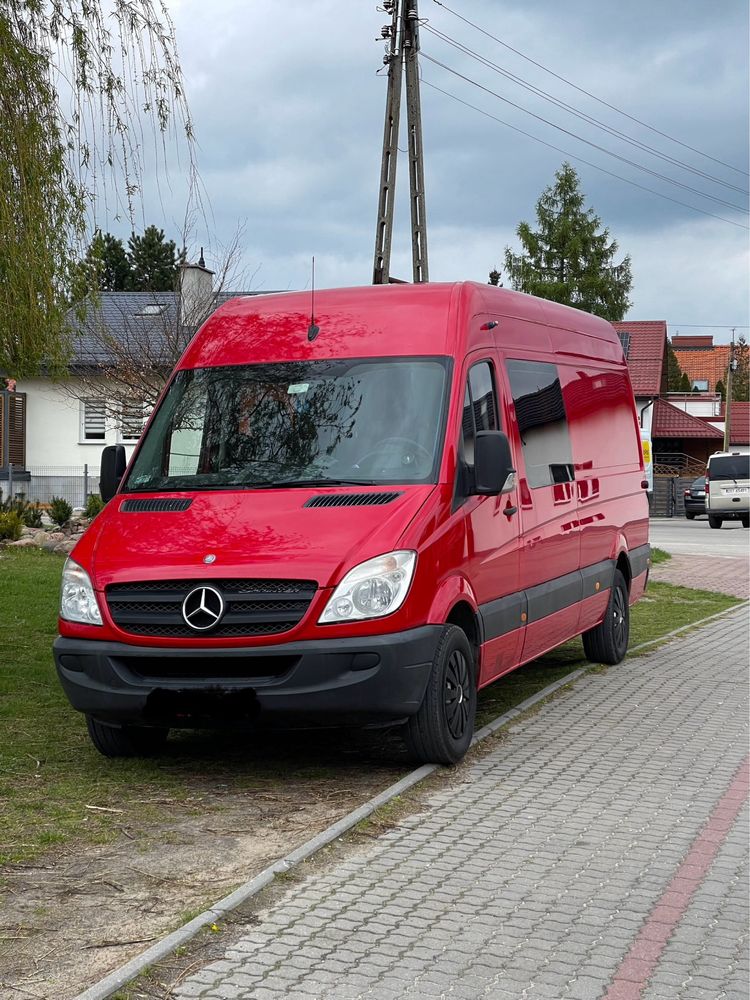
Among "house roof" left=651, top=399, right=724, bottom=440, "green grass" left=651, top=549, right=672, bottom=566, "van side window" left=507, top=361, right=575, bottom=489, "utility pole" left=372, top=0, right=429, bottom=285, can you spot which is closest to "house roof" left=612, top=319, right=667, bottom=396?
"house roof" left=651, top=399, right=724, bottom=440

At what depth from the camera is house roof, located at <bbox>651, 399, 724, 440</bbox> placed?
220ft

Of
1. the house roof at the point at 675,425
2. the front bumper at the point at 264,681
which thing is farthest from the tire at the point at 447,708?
the house roof at the point at 675,425

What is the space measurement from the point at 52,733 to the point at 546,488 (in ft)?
11.3

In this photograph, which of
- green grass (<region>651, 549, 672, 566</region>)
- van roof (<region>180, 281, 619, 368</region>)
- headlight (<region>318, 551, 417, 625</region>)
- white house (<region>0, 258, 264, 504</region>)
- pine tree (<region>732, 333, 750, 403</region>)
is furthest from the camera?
pine tree (<region>732, 333, 750, 403</region>)

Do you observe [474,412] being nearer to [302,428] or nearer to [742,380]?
[302,428]

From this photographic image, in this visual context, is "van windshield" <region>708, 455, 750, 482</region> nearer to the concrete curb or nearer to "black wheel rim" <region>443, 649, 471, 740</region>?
the concrete curb

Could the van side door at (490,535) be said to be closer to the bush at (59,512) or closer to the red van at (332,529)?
the red van at (332,529)

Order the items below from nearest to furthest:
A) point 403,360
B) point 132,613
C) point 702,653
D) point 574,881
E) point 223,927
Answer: point 223,927 < point 574,881 < point 132,613 < point 403,360 < point 702,653

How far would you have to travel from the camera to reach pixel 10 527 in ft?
78.8

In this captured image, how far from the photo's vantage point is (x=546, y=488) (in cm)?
925

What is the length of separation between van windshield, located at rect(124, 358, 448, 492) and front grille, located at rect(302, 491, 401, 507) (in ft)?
0.67

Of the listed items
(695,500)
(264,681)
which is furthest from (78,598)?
(695,500)

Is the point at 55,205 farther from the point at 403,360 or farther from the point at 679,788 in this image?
the point at 679,788

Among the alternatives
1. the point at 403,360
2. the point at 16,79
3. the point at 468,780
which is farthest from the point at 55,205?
the point at 468,780
